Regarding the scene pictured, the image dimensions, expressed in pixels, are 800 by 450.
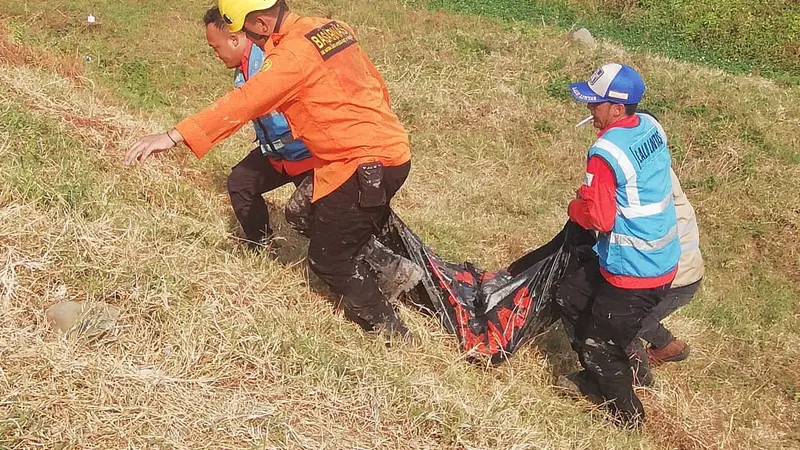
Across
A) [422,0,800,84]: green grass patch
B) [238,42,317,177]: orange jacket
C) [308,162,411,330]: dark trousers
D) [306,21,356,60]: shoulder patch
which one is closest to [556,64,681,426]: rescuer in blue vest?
A: [308,162,411,330]: dark trousers

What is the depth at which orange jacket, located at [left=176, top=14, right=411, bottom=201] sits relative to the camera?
9.70 feet

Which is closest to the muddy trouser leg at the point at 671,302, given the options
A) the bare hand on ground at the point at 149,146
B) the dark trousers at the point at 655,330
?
the dark trousers at the point at 655,330

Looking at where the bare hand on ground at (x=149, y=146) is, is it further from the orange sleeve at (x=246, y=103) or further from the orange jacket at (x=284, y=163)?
the orange jacket at (x=284, y=163)

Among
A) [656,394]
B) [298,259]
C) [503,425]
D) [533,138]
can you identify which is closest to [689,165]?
[533,138]

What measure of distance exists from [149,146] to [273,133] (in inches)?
39.4

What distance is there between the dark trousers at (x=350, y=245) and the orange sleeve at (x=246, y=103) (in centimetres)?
52

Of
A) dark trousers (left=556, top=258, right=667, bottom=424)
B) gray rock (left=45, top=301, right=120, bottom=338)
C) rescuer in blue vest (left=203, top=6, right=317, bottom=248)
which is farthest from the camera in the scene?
rescuer in blue vest (left=203, top=6, right=317, bottom=248)

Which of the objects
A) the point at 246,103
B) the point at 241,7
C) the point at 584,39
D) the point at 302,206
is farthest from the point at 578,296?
the point at 584,39

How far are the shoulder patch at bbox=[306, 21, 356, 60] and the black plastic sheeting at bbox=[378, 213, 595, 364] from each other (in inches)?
39.8

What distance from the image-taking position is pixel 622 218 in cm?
339

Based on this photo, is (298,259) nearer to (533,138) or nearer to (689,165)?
(533,138)

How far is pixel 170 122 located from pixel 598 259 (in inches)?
168

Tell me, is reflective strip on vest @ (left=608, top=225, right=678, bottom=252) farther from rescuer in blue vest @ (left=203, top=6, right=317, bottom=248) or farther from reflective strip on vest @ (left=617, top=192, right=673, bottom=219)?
rescuer in blue vest @ (left=203, top=6, right=317, bottom=248)

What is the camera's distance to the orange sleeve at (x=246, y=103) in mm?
2920
